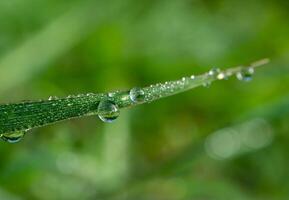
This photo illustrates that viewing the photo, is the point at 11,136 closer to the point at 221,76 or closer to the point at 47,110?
the point at 47,110

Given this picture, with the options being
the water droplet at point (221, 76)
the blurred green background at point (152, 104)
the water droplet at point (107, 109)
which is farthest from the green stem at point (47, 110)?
the blurred green background at point (152, 104)

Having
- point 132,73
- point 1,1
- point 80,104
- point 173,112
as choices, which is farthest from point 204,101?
point 80,104

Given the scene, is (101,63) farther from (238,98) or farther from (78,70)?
(238,98)

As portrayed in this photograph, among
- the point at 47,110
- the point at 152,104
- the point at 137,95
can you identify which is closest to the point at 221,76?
the point at 137,95

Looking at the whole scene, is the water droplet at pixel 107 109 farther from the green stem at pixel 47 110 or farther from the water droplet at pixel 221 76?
the water droplet at pixel 221 76

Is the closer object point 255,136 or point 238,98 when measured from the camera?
point 255,136

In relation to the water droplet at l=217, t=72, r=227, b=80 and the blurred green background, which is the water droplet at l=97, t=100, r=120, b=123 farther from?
the blurred green background

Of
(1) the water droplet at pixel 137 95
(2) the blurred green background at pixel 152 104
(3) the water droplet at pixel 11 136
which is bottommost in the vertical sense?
(3) the water droplet at pixel 11 136
